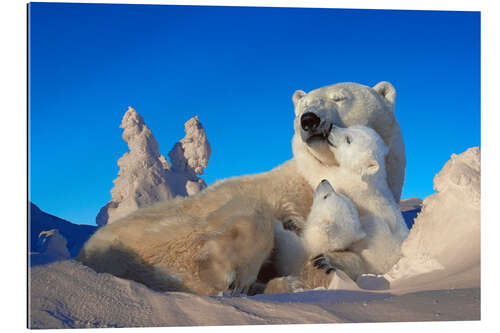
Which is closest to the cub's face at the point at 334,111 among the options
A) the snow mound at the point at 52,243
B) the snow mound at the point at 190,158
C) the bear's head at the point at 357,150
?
the bear's head at the point at 357,150

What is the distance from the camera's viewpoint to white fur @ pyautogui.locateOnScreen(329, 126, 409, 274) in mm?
3369

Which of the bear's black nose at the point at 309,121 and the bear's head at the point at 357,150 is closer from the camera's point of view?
the bear's head at the point at 357,150

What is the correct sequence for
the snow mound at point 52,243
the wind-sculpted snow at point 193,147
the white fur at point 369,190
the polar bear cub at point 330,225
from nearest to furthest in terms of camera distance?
the snow mound at point 52,243 → the polar bear cub at point 330,225 → the white fur at point 369,190 → the wind-sculpted snow at point 193,147

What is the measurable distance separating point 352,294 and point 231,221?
0.84 m

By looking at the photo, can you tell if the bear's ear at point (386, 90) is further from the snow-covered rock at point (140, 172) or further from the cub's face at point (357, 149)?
the snow-covered rock at point (140, 172)

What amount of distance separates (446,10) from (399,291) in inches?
83.0

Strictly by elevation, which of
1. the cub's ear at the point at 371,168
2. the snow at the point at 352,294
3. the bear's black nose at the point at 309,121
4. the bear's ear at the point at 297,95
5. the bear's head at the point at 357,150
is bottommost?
the snow at the point at 352,294

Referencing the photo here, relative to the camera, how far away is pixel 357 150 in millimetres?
3381

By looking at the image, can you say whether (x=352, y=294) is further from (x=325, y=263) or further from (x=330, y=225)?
(x=330, y=225)

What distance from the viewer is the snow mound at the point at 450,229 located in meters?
3.00

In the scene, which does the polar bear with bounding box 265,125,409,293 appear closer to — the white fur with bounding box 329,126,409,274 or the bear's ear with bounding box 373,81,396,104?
the white fur with bounding box 329,126,409,274

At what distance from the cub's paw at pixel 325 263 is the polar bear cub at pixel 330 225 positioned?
0.06m

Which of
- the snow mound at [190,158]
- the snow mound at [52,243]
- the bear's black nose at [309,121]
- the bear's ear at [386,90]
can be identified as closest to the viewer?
the snow mound at [52,243]

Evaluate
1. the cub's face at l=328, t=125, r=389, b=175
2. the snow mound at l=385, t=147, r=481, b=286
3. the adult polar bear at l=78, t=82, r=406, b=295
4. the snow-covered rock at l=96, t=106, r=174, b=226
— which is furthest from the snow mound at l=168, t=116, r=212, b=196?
the snow mound at l=385, t=147, r=481, b=286
